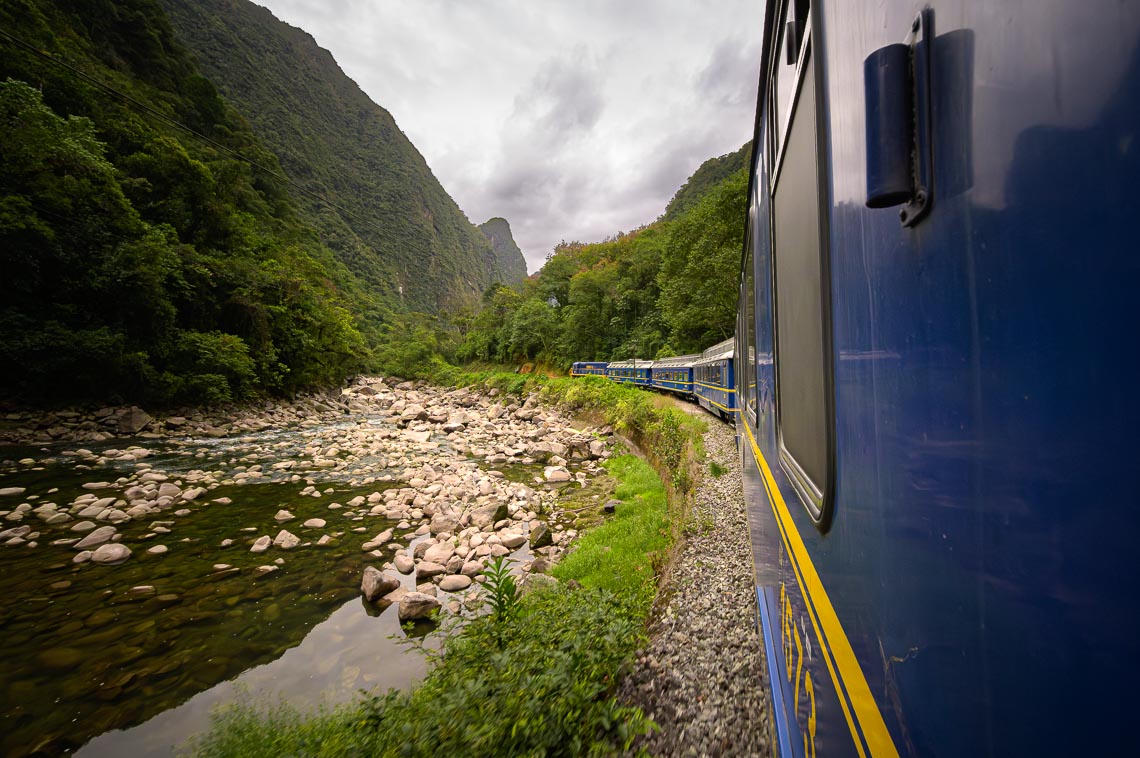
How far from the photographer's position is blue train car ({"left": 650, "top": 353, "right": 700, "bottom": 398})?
59.5 feet

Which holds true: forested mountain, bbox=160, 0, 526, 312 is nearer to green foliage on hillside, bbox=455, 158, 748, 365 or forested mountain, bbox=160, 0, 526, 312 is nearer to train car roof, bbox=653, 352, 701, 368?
green foliage on hillside, bbox=455, 158, 748, 365

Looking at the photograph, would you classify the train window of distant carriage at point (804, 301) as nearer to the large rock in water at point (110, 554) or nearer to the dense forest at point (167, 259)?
the large rock in water at point (110, 554)

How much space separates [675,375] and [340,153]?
122920 millimetres

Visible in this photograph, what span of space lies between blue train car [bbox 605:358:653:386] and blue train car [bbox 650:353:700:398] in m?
0.64

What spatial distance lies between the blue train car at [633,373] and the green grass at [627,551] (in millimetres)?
14568

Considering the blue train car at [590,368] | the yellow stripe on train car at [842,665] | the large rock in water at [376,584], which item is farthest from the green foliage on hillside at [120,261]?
the yellow stripe on train car at [842,665]

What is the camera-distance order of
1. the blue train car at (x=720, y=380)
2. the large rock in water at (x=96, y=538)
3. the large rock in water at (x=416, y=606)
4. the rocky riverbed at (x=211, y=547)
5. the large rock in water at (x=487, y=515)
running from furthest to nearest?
the blue train car at (x=720, y=380) → the large rock in water at (x=487, y=515) → the large rock in water at (x=96, y=538) → the large rock in water at (x=416, y=606) → the rocky riverbed at (x=211, y=547)

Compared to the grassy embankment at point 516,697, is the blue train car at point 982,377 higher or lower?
higher

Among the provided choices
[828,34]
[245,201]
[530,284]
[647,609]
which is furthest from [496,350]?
[828,34]

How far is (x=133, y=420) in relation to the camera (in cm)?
1570

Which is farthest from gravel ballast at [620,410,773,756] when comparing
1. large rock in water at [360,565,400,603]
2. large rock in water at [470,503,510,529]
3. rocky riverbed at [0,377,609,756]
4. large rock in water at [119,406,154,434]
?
large rock in water at [119,406,154,434]

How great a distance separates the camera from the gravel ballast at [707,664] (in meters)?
2.97

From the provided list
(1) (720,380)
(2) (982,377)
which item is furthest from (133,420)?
(2) (982,377)

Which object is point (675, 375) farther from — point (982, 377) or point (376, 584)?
point (982, 377)
